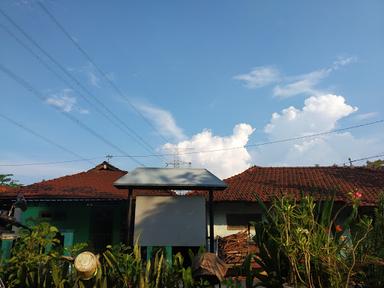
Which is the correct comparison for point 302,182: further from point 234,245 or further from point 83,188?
point 83,188

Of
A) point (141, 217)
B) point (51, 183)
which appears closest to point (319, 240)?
point (141, 217)

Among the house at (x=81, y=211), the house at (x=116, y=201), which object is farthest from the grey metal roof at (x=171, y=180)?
the house at (x=81, y=211)

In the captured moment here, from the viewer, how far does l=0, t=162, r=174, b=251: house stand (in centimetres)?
1392

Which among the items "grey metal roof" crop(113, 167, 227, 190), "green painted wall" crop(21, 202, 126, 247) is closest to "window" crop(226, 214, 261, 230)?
"green painted wall" crop(21, 202, 126, 247)

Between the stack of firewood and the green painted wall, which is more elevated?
the green painted wall

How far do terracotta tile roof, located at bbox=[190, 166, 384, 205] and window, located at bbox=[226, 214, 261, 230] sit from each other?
835 mm

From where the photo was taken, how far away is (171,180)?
8914 millimetres

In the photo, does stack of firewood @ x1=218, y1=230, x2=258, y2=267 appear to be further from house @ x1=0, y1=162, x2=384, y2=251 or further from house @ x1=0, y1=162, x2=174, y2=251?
house @ x1=0, y1=162, x2=174, y2=251

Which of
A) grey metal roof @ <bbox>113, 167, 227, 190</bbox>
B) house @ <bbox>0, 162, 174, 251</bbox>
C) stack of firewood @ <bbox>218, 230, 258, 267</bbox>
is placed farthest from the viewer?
stack of firewood @ <bbox>218, 230, 258, 267</bbox>

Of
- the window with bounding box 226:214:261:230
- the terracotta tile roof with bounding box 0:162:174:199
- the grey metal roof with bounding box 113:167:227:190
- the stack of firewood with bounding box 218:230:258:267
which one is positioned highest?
the terracotta tile roof with bounding box 0:162:174:199

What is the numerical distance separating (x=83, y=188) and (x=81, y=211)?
1741mm

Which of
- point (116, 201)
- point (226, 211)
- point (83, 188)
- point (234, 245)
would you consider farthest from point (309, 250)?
point (83, 188)

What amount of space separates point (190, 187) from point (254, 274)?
4.03 m

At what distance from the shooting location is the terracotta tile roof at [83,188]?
47.5 ft
